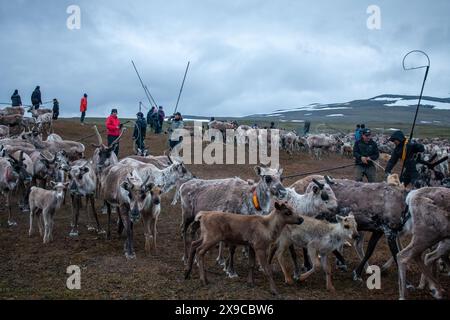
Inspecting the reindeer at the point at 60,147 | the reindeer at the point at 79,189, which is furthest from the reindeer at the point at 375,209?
the reindeer at the point at 60,147

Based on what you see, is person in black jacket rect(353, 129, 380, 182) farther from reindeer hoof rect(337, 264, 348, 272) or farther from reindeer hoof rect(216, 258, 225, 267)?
reindeer hoof rect(216, 258, 225, 267)

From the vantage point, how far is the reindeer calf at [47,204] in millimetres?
10266

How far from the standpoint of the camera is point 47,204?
10.4 meters

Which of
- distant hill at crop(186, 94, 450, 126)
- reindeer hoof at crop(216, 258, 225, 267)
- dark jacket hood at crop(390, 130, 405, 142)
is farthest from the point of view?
distant hill at crop(186, 94, 450, 126)

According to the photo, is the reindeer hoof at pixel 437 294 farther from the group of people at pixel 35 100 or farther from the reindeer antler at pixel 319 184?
the group of people at pixel 35 100

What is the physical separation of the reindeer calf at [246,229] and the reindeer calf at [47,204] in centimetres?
458

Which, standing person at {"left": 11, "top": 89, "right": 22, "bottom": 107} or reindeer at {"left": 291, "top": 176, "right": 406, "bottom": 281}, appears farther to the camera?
standing person at {"left": 11, "top": 89, "right": 22, "bottom": 107}

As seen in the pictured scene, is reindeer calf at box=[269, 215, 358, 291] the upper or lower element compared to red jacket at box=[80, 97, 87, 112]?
lower

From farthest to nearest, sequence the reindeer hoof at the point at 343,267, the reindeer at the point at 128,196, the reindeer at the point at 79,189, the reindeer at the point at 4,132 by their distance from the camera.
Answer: the reindeer at the point at 4,132, the reindeer at the point at 79,189, the reindeer at the point at 128,196, the reindeer hoof at the point at 343,267

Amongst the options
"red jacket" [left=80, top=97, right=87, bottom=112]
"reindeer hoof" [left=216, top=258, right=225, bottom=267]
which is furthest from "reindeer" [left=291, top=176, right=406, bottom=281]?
"red jacket" [left=80, top=97, right=87, bottom=112]

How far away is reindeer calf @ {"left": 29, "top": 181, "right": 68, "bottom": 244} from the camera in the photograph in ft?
33.7

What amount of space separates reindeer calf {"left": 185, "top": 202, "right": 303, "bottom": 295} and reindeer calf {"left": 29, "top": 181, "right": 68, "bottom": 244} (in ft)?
15.0

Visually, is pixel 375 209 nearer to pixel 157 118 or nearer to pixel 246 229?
pixel 246 229
